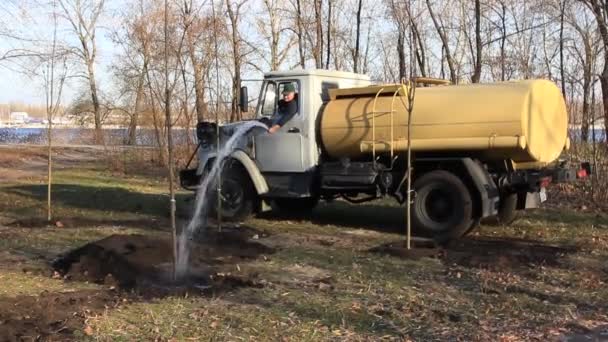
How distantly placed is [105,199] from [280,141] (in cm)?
551

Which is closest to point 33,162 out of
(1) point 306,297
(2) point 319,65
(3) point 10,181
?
(3) point 10,181

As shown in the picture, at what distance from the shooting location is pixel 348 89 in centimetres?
1119

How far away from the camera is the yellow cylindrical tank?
9.88m

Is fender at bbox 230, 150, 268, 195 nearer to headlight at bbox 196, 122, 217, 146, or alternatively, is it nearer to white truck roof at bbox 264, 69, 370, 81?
headlight at bbox 196, 122, 217, 146

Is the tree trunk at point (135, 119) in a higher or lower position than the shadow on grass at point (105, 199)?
higher

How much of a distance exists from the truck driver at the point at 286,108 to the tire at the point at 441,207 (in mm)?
2499

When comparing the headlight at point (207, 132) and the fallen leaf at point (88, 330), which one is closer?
the fallen leaf at point (88, 330)

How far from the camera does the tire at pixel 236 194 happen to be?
1223 centimetres

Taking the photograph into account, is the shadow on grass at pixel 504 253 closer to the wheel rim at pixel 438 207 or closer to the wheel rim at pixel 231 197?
the wheel rim at pixel 438 207

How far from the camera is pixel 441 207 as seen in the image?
10.7 m

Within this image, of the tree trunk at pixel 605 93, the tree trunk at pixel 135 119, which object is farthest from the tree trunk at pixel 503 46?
the tree trunk at pixel 135 119

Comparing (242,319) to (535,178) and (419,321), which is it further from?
(535,178)

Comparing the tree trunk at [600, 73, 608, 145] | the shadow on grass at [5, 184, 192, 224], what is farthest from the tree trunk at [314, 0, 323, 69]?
the tree trunk at [600, 73, 608, 145]

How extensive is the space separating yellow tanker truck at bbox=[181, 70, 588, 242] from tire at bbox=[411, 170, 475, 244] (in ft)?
0.05
